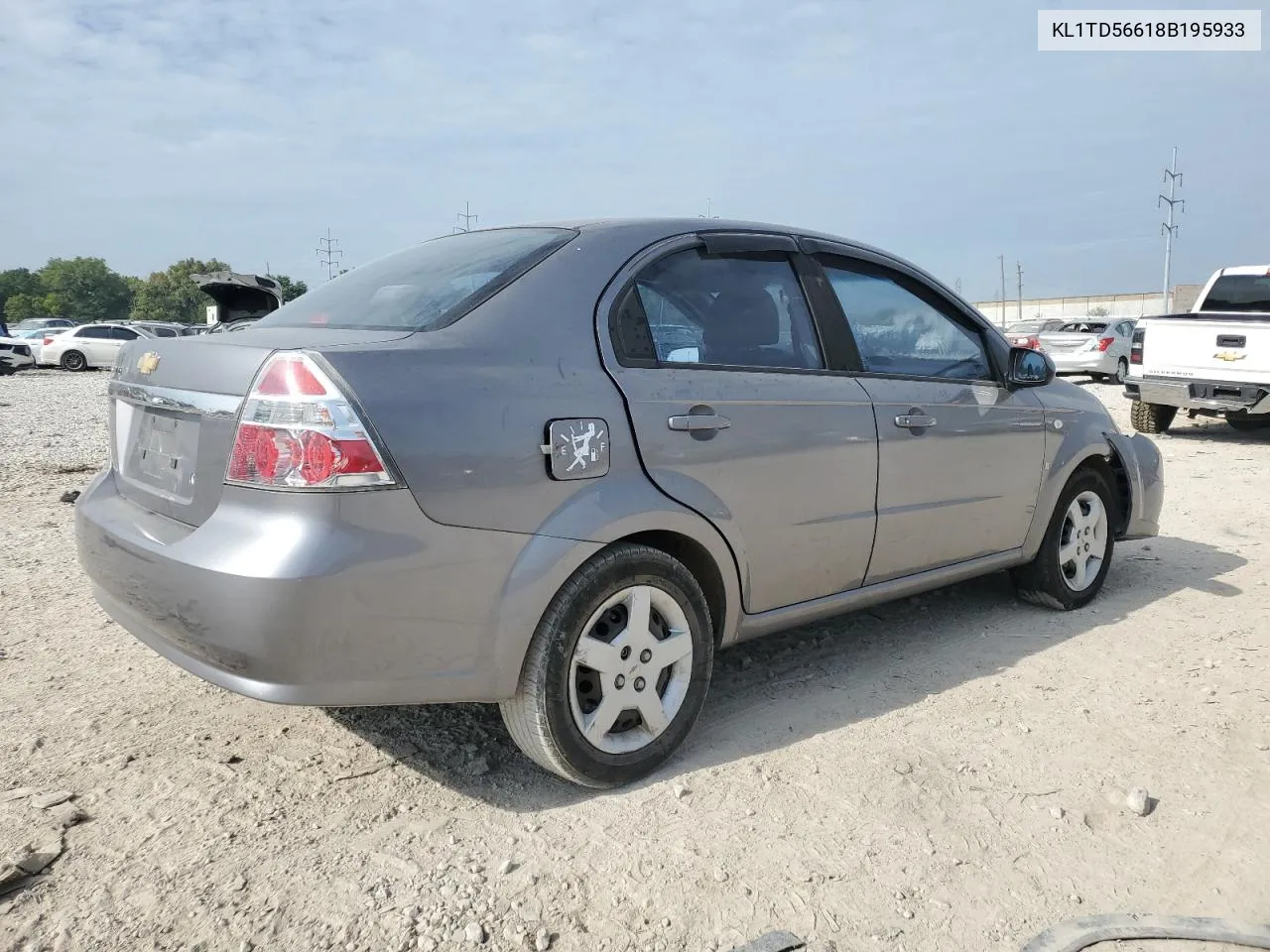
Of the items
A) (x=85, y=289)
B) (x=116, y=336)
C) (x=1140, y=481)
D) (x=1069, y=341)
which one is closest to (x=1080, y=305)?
(x=1069, y=341)

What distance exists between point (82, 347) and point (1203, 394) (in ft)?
91.7

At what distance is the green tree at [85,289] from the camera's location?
10244 cm

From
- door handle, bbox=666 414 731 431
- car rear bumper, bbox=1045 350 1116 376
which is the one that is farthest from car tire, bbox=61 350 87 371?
door handle, bbox=666 414 731 431

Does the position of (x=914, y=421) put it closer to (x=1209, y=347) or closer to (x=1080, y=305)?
(x=1209, y=347)

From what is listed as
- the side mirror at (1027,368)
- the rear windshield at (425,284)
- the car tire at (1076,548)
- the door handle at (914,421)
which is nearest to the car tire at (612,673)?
the rear windshield at (425,284)

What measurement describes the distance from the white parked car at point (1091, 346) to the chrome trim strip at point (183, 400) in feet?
65.5

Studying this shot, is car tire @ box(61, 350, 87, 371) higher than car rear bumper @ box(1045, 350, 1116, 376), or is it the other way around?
car tire @ box(61, 350, 87, 371)

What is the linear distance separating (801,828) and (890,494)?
4.46ft

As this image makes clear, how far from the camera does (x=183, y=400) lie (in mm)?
2529

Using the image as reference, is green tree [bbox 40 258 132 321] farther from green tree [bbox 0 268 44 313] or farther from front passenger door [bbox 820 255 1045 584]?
front passenger door [bbox 820 255 1045 584]

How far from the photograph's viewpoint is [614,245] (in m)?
2.92

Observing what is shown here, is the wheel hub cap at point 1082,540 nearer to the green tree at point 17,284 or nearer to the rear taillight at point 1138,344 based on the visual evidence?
the rear taillight at point 1138,344

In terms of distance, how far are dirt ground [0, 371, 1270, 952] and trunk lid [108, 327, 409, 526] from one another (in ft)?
2.75

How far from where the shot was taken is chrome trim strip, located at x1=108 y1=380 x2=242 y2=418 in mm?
2367
